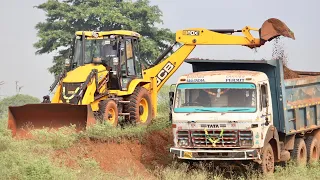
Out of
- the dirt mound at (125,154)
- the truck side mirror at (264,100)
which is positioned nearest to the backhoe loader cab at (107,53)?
the dirt mound at (125,154)

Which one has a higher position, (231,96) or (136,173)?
(231,96)

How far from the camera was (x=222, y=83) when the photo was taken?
14.3 meters

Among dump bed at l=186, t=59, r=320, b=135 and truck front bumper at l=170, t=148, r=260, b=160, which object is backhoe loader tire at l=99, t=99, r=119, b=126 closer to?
dump bed at l=186, t=59, r=320, b=135

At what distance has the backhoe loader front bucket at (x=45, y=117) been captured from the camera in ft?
53.5

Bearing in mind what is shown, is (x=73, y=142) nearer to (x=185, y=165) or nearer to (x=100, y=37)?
(x=185, y=165)

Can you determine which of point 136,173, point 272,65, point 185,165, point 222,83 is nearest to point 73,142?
point 136,173

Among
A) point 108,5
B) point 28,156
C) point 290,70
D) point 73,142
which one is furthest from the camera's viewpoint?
point 108,5

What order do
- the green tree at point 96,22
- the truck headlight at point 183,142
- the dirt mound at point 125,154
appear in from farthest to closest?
the green tree at point 96,22, the dirt mound at point 125,154, the truck headlight at point 183,142

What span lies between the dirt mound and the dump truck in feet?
5.12

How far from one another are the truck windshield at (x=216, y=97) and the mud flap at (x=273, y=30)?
4735mm

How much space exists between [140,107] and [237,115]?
6.23 meters

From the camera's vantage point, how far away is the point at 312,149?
56.5ft

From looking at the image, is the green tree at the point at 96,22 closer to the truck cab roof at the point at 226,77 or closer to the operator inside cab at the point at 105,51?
the operator inside cab at the point at 105,51

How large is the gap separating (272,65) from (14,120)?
6.90 meters
